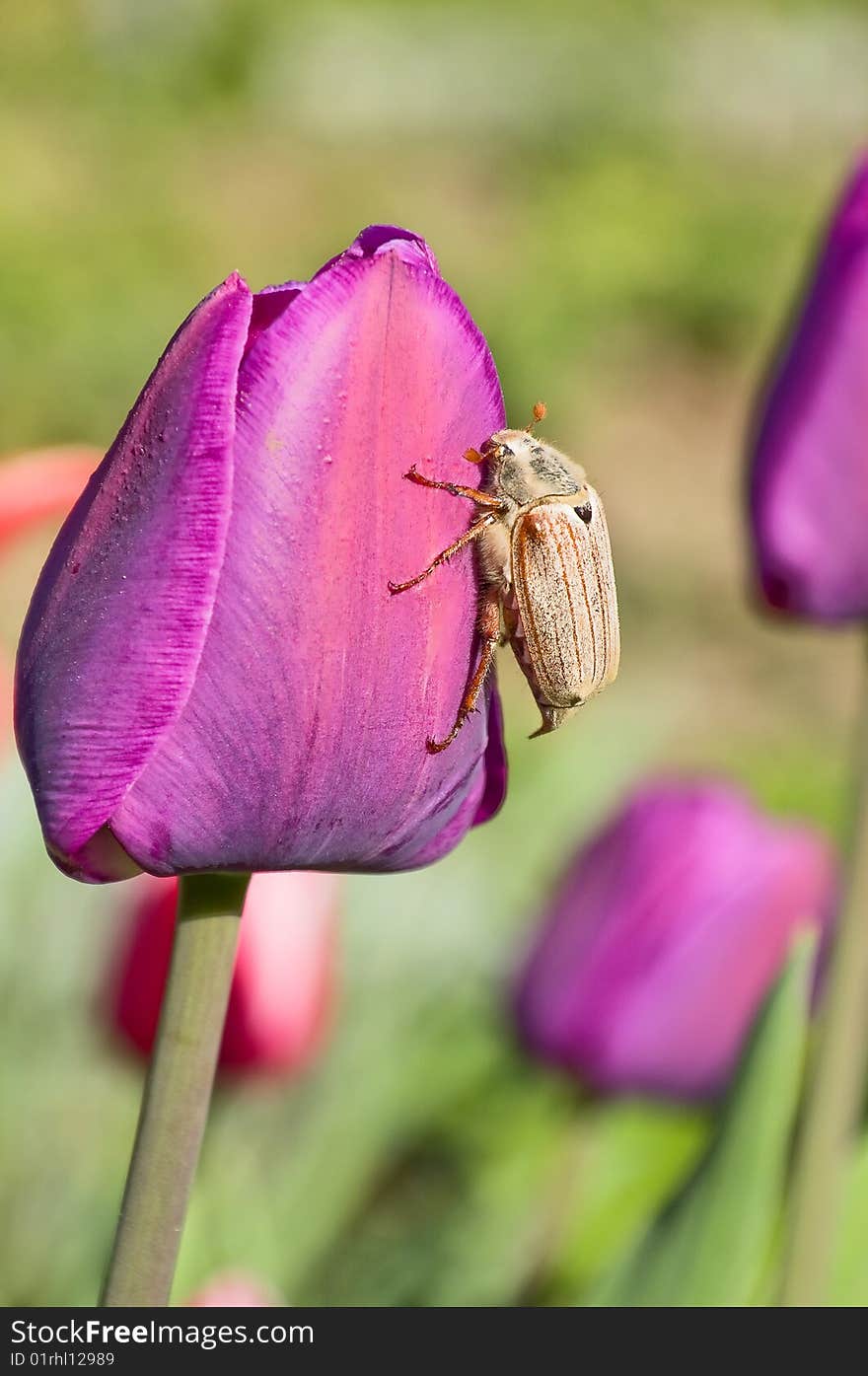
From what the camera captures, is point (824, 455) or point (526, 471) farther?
point (824, 455)

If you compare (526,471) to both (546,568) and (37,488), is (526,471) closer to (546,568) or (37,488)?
(546,568)

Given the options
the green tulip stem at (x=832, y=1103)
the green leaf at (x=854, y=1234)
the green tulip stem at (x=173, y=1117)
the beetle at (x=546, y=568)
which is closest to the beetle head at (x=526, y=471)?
the beetle at (x=546, y=568)

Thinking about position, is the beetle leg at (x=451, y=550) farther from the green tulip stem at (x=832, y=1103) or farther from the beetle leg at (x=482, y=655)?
the green tulip stem at (x=832, y=1103)

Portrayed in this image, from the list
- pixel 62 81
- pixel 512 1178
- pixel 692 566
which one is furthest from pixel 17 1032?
pixel 62 81

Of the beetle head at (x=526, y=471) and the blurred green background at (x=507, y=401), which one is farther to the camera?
the blurred green background at (x=507, y=401)

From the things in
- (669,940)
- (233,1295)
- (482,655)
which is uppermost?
(482,655)

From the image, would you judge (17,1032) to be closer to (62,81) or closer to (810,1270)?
(810,1270)

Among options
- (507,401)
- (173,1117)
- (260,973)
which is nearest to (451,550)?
(173,1117)
